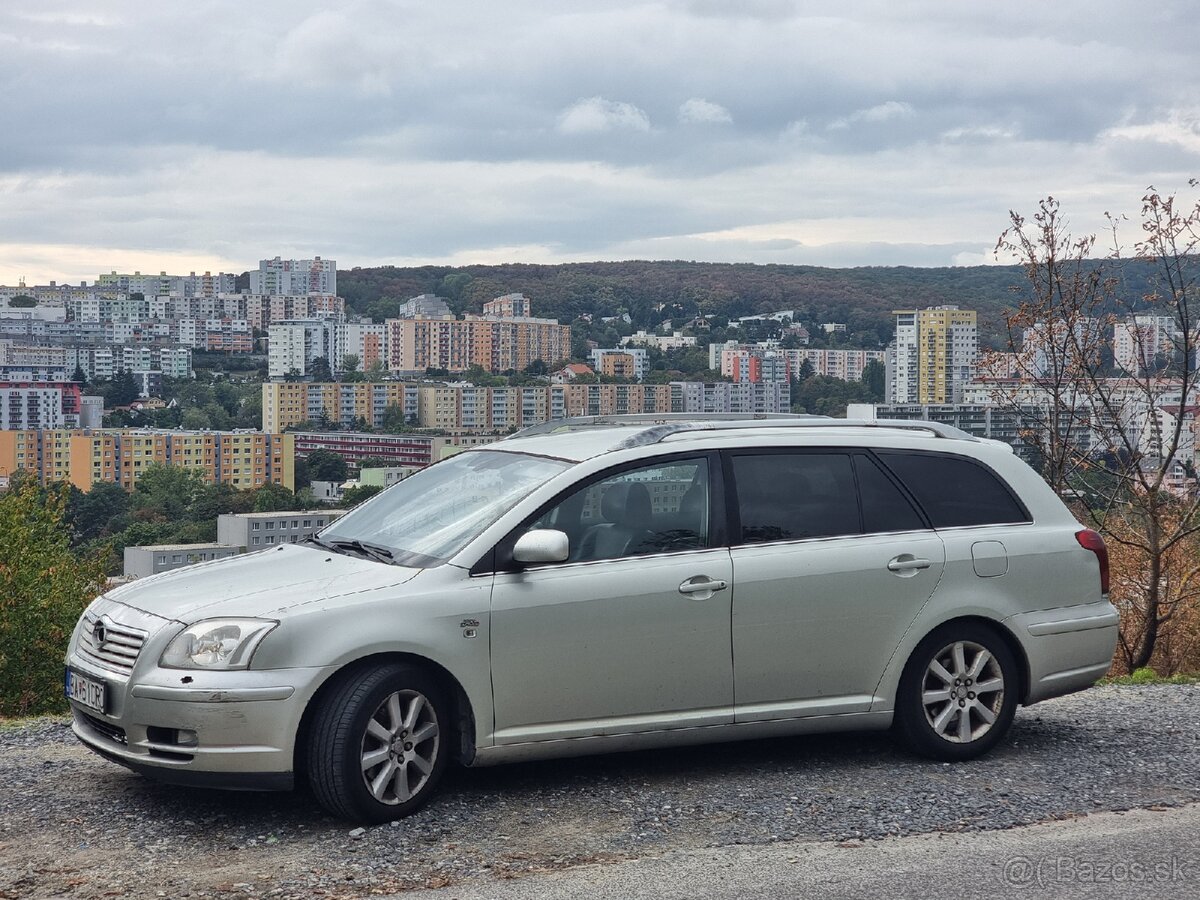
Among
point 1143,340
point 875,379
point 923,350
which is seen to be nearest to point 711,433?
point 1143,340

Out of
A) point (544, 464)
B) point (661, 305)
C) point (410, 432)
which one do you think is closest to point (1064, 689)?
point (544, 464)

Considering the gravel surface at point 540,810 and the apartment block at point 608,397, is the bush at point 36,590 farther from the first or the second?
the apartment block at point 608,397

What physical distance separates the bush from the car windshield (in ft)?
24.4

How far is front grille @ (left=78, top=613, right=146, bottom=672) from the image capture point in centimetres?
520

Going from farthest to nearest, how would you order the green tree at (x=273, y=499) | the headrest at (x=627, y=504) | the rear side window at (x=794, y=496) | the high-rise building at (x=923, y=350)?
the green tree at (x=273, y=499), the high-rise building at (x=923, y=350), the rear side window at (x=794, y=496), the headrest at (x=627, y=504)

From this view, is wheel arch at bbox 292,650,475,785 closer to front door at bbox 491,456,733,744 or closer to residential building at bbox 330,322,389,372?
front door at bbox 491,456,733,744

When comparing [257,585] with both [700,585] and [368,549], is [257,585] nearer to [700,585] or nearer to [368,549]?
[368,549]

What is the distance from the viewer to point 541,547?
5402 millimetres

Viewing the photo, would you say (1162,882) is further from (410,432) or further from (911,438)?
(410,432)

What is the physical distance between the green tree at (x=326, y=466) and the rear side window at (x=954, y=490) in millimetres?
81384

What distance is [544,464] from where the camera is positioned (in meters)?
6.01

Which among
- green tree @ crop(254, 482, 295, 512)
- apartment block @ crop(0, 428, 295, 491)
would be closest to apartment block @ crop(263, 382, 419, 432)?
apartment block @ crop(0, 428, 295, 491)

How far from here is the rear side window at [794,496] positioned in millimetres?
6027

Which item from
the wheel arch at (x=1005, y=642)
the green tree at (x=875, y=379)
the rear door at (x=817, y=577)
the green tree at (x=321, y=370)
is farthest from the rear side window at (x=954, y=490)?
the green tree at (x=321, y=370)
